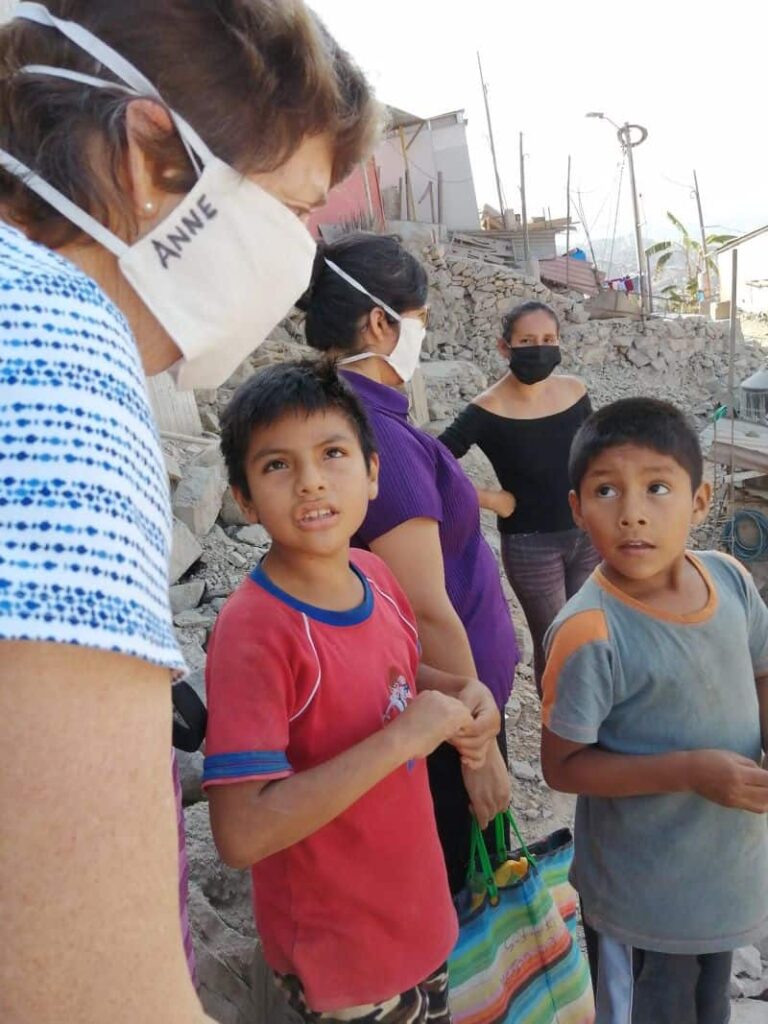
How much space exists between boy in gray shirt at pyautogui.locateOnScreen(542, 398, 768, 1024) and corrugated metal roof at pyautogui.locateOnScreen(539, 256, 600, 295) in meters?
18.8

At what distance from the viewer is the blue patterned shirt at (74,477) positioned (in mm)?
543

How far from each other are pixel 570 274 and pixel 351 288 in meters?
19.7

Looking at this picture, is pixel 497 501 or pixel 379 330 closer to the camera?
pixel 379 330

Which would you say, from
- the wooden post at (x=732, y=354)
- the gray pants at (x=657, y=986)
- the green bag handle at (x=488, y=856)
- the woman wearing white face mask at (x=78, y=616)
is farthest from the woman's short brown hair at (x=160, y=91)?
the wooden post at (x=732, y=354)

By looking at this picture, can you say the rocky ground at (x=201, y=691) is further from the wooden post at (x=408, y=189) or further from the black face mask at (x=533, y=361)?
the wooden post at (x=408, y=189)

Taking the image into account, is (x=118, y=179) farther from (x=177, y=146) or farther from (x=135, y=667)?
(x=135, y=667)

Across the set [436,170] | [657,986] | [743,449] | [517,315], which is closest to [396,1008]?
[657,986]

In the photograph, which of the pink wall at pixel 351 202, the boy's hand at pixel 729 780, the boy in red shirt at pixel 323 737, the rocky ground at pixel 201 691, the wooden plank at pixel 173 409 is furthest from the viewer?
the pink wall at pixel 351 202

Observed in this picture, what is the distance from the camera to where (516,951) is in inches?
69.6

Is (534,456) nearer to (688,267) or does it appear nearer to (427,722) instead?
(427,722)

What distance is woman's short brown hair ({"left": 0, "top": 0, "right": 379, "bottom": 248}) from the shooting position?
3.08ft

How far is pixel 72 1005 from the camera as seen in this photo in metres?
0.56

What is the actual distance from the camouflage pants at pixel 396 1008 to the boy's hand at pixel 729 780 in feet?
2.05

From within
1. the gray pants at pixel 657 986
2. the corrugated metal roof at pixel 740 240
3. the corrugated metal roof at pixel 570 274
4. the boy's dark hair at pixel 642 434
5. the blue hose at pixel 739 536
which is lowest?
the blue hose at pixel 739 536
